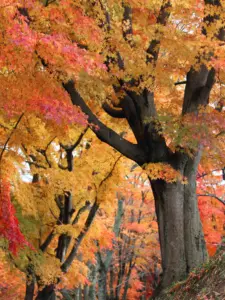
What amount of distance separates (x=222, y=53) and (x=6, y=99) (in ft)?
14.5

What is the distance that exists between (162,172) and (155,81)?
2.07 metres

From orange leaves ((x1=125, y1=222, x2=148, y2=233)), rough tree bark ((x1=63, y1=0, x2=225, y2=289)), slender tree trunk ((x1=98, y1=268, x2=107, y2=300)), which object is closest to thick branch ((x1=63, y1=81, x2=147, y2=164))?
rough tree bark ((x1=63, y1=0, x2=225, y2=289))

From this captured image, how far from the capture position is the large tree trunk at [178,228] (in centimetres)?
942

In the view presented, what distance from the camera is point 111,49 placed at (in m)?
9.16

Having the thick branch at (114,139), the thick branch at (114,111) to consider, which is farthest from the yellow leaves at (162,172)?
the thick branch at (114,111)

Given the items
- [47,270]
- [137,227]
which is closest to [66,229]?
[47,270]

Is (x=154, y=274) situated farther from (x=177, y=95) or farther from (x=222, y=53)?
(x=222, y=53)

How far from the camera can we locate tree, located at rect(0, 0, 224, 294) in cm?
804

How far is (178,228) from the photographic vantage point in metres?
9.58

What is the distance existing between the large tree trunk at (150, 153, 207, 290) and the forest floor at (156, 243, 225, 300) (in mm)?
1054

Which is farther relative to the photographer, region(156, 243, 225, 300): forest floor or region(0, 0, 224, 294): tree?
region(0, 0, 224, 294): tree

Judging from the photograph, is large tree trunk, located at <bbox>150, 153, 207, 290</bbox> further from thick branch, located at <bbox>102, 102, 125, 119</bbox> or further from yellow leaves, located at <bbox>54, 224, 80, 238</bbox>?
yellow leaves, located at <bbox>54, 224, 80, 238</bbox>

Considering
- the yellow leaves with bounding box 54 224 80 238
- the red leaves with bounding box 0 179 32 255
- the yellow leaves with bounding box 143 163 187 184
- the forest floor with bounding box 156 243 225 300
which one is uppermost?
the yellow leaves with bounding box 143 163 187 184

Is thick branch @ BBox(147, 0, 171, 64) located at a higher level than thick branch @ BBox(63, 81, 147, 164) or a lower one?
higher
